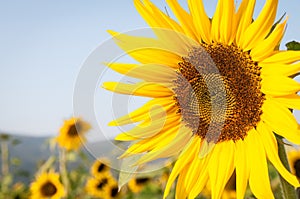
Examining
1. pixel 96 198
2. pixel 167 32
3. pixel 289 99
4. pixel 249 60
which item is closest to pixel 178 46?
pixel 167 32

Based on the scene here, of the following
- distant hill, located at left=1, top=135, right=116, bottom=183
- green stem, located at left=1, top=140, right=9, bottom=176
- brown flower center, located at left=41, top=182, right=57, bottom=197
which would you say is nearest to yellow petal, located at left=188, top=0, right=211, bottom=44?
brown flower center, located at left=41, top=182, right=57, bottom=197

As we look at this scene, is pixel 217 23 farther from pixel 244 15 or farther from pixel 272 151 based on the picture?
pixel 272 151

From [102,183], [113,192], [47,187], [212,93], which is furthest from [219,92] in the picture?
[47,187]

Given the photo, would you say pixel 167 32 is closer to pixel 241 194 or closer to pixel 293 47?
pixel 293 47

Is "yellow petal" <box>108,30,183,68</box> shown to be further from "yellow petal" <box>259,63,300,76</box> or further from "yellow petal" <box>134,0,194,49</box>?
"yellow petal" <box>259,63,300,76</box>

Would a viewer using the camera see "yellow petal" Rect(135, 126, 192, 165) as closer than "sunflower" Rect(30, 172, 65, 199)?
Yes
